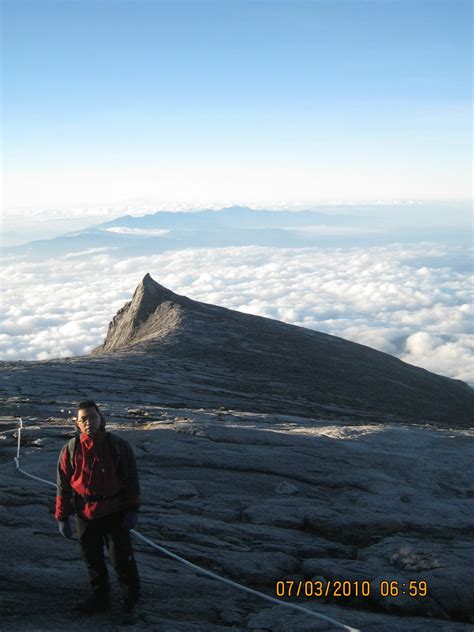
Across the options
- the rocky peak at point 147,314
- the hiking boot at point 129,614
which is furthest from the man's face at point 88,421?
the rocky peak at point 147,314

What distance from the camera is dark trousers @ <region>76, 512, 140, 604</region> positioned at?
9289 mm

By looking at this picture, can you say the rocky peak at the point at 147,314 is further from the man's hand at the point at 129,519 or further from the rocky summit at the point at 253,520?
the man's hand at the point at 129,519

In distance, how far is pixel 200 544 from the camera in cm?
1221

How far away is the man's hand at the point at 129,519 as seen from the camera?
932 cm

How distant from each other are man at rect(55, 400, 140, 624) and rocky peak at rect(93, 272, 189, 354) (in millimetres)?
40505

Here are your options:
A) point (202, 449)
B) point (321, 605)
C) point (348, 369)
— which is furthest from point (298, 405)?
point (321, 605)

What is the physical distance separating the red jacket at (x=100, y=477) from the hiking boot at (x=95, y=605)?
1311mm

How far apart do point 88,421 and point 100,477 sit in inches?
37.8

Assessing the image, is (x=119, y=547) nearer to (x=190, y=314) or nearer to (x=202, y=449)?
(x=202, y=449)

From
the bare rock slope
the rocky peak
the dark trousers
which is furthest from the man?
the rocky peak

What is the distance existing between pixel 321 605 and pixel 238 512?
363 cm

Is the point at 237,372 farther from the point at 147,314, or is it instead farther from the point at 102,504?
the point at 102,504

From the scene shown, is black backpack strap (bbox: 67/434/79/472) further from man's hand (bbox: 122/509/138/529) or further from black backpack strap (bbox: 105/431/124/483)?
man's hand (bbox: 122/509/138/529)

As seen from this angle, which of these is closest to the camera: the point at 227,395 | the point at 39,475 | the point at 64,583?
the point at 64,583
